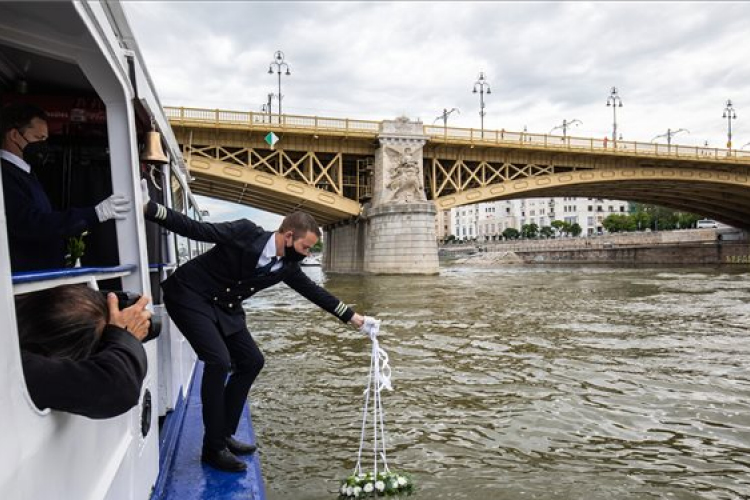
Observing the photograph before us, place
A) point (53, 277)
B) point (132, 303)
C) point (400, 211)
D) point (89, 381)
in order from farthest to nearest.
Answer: point (400, 211) → point (132, 303) → point (53, 277) → point (89, 381)

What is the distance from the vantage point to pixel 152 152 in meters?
3.44

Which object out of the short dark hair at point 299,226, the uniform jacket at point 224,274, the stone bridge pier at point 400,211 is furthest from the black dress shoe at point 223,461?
the stone bridge pier at point 400,211

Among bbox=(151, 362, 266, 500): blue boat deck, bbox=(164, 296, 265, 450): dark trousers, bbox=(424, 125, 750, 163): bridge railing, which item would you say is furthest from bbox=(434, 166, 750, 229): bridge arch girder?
bbox=(164, 296, 265, 450): dark trousers

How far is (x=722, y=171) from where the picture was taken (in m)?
43.7

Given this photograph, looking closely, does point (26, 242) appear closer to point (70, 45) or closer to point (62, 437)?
point (70, 45)

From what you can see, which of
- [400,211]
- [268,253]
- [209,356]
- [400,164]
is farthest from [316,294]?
[400,164]

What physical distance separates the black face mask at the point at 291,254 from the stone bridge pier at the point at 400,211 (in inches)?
1158

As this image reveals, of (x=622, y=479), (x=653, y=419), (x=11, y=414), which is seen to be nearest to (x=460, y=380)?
(x=653, y=419)

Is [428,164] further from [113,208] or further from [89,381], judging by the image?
[89,381]

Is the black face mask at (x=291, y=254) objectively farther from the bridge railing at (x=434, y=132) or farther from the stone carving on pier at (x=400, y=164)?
the stone carving on pier at (x=400, y=164)

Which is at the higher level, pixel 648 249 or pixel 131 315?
pixel 131 315

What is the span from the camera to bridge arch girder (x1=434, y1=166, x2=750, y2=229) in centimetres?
3731

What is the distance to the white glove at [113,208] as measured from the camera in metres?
2.59

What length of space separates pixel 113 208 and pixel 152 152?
90 cm
